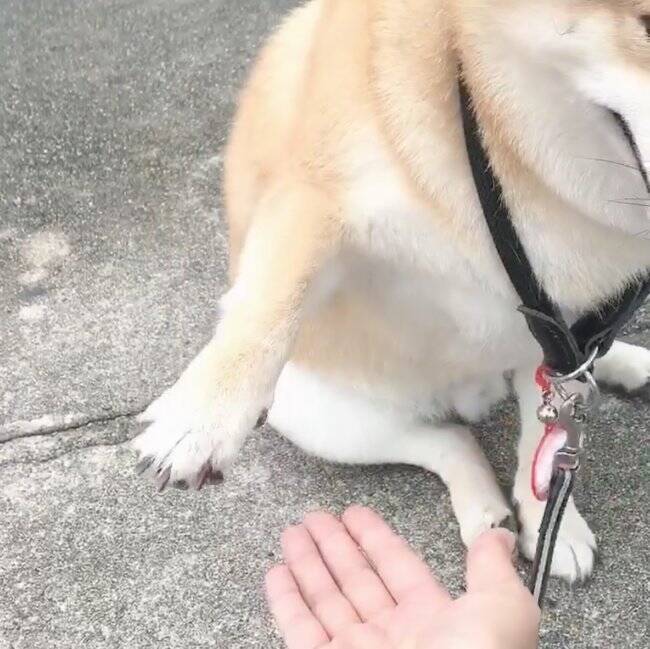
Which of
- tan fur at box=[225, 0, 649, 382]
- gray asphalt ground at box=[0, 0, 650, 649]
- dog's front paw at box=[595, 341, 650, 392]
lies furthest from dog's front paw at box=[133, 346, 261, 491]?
dog's front paw at box=[595, 341, 650, 392]

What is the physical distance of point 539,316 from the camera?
132 centimetres

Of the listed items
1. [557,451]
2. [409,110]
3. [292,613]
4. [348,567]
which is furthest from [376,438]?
[409,110]

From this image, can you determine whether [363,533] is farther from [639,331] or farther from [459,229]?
[639,331]

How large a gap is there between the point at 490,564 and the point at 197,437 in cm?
44

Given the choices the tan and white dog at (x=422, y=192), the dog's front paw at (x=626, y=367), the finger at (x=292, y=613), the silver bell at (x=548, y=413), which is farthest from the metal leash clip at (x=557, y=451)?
the dog's front paw at (x=626, y=367)

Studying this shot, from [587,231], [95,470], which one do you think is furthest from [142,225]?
[587,231]

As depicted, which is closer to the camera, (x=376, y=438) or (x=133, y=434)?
(x=376, y=438)

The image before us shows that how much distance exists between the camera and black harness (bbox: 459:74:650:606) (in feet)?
4.21

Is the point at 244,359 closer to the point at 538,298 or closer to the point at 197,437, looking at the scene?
the point at 197,437

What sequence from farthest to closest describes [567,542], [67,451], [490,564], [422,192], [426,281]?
[67,451] < [567,542] < [426,281] < [422,192] < [490,564]

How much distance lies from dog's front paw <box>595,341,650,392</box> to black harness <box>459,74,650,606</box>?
65 cm

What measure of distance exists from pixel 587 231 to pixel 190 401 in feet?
2.11

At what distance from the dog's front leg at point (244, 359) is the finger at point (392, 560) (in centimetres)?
37

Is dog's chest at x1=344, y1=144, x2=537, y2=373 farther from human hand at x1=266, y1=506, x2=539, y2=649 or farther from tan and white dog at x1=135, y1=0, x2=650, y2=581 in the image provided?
human hand at x1=266, y1=506, x2=539, y2=649
